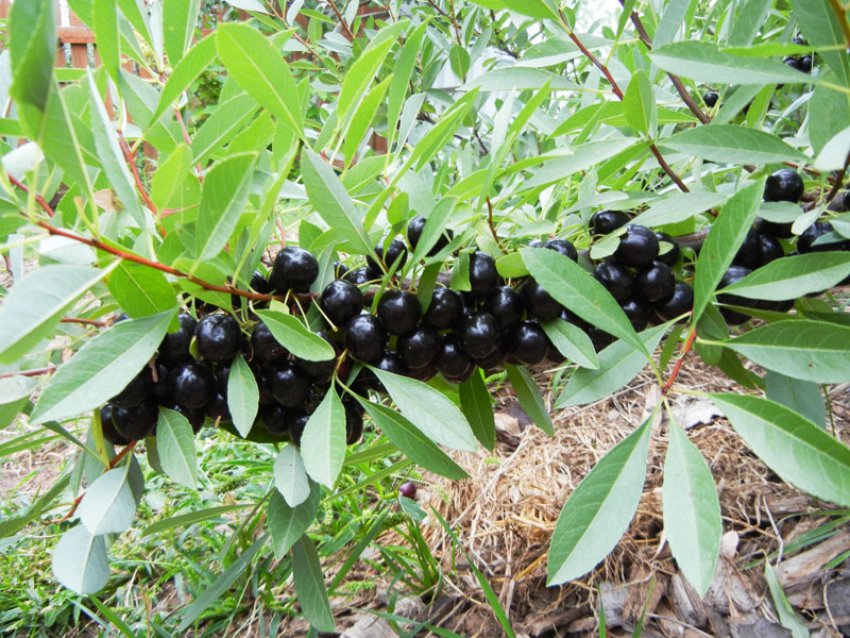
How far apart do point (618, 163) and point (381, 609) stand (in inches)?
36.0

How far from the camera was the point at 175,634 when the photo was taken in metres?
1.00

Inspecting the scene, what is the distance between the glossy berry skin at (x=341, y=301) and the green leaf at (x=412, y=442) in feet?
0.25

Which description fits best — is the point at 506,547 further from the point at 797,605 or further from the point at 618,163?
the point at 618,163

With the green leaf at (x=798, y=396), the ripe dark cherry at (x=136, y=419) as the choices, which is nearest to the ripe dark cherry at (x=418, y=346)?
the ripe dark cherry at (x=136, y=419)

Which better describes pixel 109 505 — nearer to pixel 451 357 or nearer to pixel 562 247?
pixel 451 357

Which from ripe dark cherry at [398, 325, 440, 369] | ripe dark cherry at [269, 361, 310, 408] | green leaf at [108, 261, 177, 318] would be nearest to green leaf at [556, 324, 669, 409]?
ripe dark cherry at [398, 325, 440, 369]

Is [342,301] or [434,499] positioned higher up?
[342,301]

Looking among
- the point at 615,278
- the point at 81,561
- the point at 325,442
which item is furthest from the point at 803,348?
the point at 81,561

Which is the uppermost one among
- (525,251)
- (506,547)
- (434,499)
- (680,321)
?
(525,251)

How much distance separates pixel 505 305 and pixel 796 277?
229 mm

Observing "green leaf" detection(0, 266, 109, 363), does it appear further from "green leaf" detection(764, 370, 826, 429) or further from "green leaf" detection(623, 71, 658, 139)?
"green leaf" detection(764, 370, 826, 429)

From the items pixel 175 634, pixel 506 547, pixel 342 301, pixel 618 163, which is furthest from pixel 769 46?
pixel 175 634

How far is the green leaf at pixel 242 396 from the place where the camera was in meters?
0.42

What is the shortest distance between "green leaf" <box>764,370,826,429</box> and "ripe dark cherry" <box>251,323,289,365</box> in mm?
459
